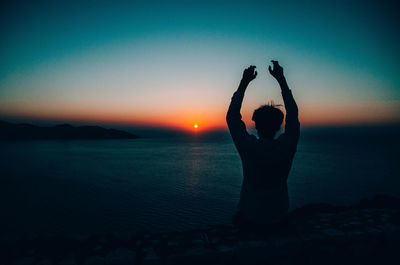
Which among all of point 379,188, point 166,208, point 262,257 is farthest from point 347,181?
point 262,257

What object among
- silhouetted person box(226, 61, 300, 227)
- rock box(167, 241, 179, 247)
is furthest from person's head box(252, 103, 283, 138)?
rock box(167, 241, 179, 247)

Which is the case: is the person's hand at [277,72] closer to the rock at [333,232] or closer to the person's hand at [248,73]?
the person's hand at [248,73]

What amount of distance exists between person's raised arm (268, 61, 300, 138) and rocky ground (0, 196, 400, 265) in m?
1.73

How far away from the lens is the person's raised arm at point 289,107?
2.44 metres

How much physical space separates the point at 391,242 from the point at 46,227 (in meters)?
11.7

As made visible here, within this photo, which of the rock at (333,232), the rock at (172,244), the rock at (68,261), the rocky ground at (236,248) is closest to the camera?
the rock at (68,261)

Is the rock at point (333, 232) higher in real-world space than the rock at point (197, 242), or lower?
higher

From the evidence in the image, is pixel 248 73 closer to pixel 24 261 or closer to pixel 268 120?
pixel 268 120

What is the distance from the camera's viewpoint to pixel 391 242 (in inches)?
151

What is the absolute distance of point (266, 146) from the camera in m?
2.46

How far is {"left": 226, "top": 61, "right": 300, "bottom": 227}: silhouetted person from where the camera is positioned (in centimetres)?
244

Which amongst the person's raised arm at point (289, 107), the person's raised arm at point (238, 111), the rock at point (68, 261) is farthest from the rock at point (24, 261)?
the person's raised arm at point (289, 107)

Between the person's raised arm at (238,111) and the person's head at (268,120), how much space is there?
248mm

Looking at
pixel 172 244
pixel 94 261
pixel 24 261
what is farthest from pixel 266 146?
pixel 24 261
